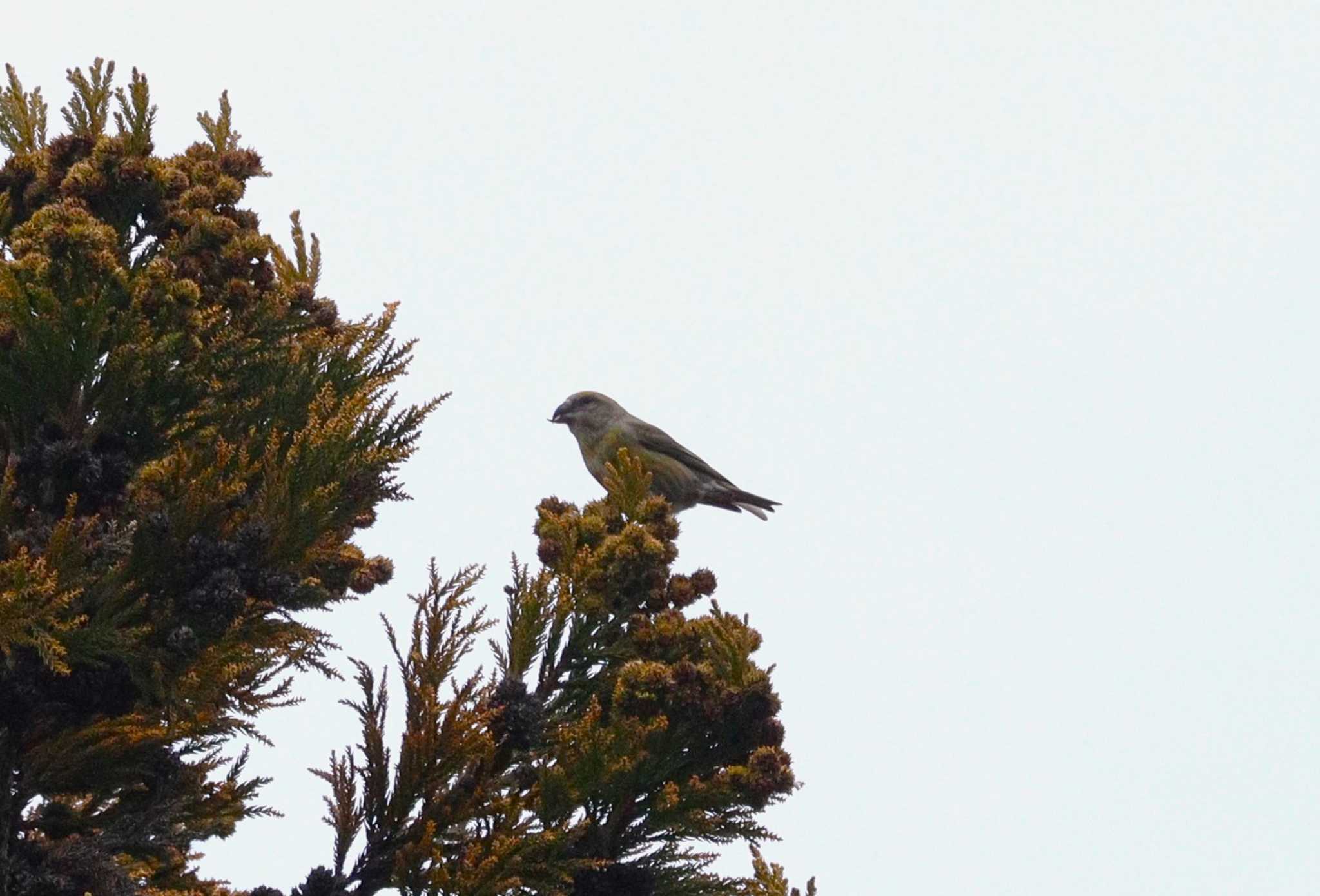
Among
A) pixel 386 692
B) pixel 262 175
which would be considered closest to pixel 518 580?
pixel 386 692

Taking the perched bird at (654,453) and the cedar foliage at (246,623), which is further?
the perched bird at (654,453)

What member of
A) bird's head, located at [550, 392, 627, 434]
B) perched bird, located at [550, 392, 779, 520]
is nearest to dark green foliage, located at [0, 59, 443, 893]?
perched bird, located at [550, 392, 779, 520]

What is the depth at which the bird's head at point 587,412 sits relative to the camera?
9.32 metres

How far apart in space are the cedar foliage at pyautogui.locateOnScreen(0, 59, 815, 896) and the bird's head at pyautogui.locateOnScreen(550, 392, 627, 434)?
5.21 meters

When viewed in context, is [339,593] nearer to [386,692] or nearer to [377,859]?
[386,692]

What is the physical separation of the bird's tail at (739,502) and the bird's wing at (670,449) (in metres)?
0.09

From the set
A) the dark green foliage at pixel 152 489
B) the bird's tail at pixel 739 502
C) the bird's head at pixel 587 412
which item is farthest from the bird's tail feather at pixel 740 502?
the dark green foliage at pixel 152 489

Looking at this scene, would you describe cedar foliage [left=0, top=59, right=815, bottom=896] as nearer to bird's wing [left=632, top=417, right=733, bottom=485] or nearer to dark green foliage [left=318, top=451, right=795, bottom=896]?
dark green foliage [left=318, top=451, right=795, bottom=896]

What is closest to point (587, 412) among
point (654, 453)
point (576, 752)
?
Answer: point (654, 453)

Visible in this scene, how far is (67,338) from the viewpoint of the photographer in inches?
138

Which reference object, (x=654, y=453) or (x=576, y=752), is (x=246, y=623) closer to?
(x=576, y=752)

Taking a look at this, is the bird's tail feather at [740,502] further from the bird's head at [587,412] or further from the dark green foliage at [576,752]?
the dark green foliage at [576,752]

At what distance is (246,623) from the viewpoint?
3314 mm

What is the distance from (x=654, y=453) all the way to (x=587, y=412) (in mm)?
595
